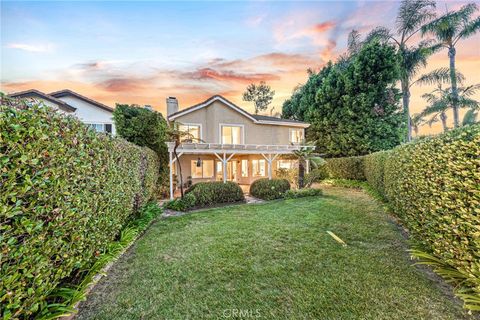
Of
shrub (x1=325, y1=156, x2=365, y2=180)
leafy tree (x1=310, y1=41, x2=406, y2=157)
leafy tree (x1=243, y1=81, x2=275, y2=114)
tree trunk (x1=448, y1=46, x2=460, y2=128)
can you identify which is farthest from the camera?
leafy tree (x1=243, y1=81, x2=275, y2=114)

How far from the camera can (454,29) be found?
57.2ft

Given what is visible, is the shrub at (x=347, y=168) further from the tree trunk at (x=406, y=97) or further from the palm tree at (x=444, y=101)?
the tree trunk at (x=406, y=97)

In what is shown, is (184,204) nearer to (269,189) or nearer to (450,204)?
(269,189)

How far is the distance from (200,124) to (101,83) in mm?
6786

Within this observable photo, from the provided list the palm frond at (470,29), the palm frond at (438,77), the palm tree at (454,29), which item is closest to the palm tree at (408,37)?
the palm tree at (454,29)

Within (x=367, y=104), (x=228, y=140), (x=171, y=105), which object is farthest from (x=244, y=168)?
(x=367, y=104)

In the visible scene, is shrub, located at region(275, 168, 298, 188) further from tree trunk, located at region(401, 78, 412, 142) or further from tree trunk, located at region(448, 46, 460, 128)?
tree trunk, located at region(448, 46, 460, 128)

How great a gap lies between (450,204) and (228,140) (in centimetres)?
1486

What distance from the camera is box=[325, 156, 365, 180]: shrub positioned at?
1573 cm

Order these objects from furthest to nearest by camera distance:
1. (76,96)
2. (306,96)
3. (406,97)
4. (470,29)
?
(306,96), (406,97), (76,96), (470,29)

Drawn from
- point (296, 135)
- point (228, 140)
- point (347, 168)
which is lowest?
point (347, 168)

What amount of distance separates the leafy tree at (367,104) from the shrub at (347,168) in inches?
112

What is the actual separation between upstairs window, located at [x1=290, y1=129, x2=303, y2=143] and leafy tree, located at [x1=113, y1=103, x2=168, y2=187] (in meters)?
12.4

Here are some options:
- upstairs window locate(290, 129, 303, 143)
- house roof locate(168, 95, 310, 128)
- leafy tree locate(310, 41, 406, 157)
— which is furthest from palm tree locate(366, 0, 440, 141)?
house roof locate(168, 95, 310, 128)
